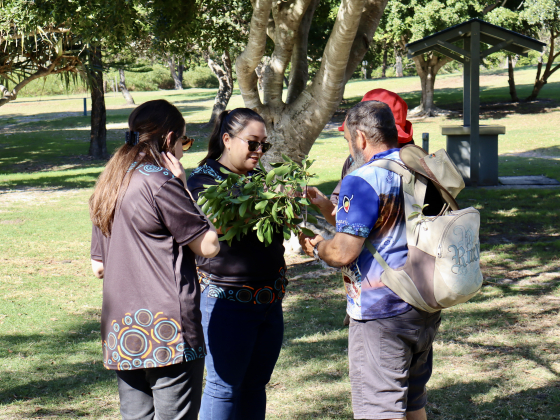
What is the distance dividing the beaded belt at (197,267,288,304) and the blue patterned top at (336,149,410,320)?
48cm

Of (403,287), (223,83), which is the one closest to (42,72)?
(403,287)

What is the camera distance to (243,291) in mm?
2885

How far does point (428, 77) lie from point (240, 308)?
26.3m

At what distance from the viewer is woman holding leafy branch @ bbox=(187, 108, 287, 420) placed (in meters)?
2.87

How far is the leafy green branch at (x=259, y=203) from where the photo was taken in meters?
2.76

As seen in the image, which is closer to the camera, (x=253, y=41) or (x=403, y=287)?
(x=403, y=287)

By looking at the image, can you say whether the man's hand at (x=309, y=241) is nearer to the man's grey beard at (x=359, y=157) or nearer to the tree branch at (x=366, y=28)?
the man's grey beard at (x=359, y=157)

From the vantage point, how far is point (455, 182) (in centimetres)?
264

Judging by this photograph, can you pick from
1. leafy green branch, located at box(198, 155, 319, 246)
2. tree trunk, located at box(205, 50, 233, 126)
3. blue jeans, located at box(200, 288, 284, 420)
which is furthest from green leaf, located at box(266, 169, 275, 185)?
tree trunk, located at box(205, 50, 233, 126)

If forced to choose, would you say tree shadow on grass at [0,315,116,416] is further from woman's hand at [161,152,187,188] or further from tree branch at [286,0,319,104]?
tree branch at [286,0,319,104]

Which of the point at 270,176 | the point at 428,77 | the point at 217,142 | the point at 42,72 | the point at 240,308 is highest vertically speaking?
the point at 428,77

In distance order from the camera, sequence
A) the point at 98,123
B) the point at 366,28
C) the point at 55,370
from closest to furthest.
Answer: the point at 55,370, the point at 366,28, the point at 98,123

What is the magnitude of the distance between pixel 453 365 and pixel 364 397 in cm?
203

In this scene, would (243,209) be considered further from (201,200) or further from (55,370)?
(55,370)
